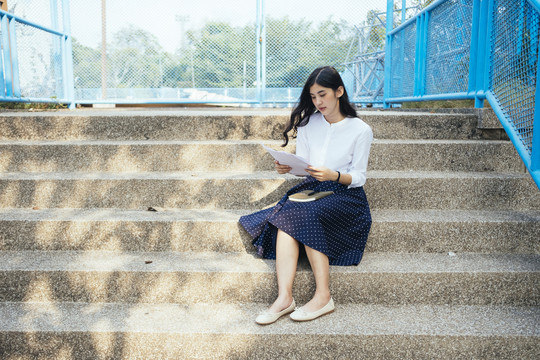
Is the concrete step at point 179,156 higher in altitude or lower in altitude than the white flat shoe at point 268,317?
higher

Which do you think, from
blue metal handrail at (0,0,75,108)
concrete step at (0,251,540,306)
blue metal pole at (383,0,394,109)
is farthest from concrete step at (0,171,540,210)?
blue metal pole at (383,0,394,109)

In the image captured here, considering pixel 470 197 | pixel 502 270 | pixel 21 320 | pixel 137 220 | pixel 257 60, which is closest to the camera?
pixel 21 320

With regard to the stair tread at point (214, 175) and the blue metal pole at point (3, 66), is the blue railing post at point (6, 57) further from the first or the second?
the stair tread at point (214, 175)

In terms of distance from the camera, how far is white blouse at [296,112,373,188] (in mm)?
2855

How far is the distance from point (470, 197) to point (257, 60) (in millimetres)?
4628

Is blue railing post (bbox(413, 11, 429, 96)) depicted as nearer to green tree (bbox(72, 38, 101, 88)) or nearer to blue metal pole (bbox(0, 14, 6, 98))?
blue metal pole (bbox(0, 14, 6, 98))

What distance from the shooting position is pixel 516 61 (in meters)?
3.17

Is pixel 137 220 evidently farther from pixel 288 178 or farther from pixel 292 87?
pixel 292 87

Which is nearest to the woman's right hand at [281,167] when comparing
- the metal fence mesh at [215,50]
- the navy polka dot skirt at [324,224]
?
the navy polka dot skirt at [324,224]

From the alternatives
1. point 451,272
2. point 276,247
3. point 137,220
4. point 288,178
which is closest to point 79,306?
point 137,220

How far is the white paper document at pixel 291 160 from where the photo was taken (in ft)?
8.55

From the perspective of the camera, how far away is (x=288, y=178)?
3.35m

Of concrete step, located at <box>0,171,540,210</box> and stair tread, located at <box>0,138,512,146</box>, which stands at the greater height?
stair tread, located at <box>0,138,512,146</box>

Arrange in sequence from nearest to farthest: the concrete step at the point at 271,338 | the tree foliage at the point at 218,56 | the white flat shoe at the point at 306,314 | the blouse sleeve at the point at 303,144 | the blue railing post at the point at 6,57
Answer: the concrete step at the point at 271,338, the white flat shoe at the point at 306,314, the blouse sleeve at the point at 303,144, the blue railing post at the point at 6,57, the tree foliage at the point at 218,56
